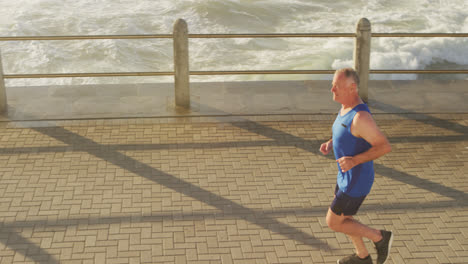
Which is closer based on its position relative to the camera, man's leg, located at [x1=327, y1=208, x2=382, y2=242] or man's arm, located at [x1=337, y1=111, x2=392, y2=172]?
man's arm, located at [x1=337, y1=111, x2=392, y2=172]

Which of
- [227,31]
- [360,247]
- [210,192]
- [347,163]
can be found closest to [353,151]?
[347,163]

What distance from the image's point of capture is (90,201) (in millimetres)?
6609

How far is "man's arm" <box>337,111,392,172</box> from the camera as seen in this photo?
4.76 m

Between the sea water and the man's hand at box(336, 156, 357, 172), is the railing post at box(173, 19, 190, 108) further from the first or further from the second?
the sea water

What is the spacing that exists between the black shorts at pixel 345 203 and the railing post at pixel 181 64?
12.9 feet

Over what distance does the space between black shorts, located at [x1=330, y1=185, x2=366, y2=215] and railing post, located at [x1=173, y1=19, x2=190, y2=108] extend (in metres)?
3.92

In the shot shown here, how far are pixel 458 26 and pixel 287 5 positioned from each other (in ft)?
18.0

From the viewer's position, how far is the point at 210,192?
22.4 feet

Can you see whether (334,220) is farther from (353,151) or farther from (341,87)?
(341,87)

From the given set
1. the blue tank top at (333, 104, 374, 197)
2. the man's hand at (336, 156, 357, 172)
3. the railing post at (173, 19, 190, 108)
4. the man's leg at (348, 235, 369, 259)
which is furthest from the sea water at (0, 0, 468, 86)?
the man's hand at (336, 156, 357, 172)

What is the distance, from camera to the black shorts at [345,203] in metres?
5.14

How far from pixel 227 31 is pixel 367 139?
14330 mm

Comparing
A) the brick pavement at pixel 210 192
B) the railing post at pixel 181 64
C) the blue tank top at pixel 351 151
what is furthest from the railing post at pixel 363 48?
the blue tank top at pixel 351 151

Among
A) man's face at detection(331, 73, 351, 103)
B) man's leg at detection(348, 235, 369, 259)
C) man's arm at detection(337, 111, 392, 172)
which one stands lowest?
man's leg at detection(348, 235, 369, 259)
